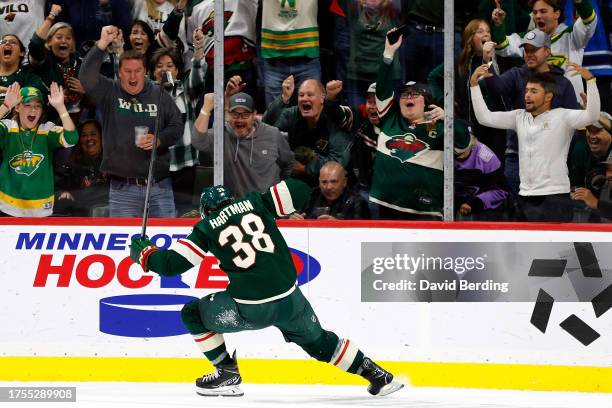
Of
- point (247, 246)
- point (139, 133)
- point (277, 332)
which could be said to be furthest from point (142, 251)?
point (139, 133)

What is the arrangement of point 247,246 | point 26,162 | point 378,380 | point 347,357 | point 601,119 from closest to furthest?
1. point 247,246
2. point 347,357
3. point 378,380
4. point 601,119
5. point 26,162

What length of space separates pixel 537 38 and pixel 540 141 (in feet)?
1.93

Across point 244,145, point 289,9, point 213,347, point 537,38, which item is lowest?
point 213,347

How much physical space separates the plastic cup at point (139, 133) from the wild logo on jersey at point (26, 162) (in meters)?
0.56

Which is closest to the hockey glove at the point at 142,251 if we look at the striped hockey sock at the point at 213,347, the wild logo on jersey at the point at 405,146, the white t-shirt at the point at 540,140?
the striped hockey sock at the point at 213,347

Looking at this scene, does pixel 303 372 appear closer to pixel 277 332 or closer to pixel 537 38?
pixel 277 332

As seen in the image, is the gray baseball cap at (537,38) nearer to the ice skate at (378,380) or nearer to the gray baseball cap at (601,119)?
the gray baseball cap at (601,119)

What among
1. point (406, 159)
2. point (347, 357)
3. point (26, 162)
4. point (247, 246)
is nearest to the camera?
point (247, 246)

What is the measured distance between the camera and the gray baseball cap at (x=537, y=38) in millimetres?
5969

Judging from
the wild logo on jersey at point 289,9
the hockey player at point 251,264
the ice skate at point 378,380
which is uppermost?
the wild logo on jersey at point 289,9

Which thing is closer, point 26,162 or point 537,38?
point 537,38

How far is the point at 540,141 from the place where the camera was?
600 cm

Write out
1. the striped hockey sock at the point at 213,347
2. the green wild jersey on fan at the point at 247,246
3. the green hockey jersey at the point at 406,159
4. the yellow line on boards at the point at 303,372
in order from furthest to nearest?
the green hockey jersey at the point at 406,159, the yellow line on boards at the point at 303,372, the striped hockey sock at the point at 213,347, the green wild jersey on fan at the point at 247,246

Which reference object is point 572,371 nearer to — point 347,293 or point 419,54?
point 347,293
